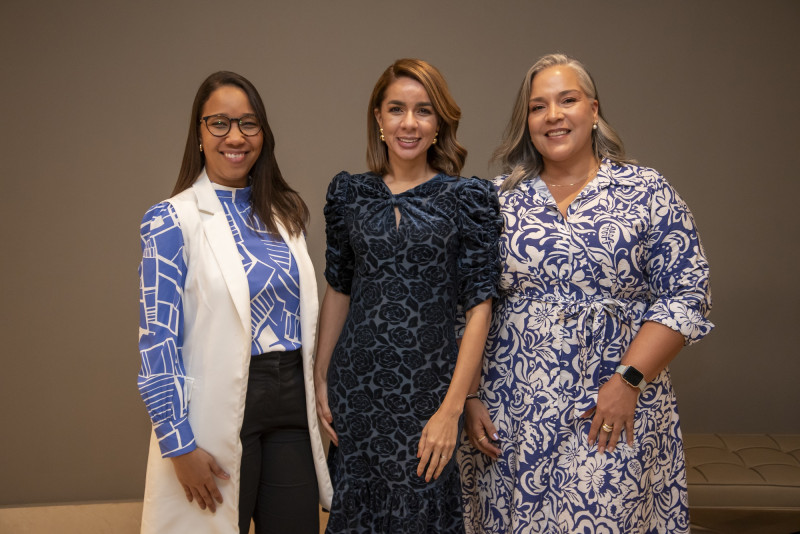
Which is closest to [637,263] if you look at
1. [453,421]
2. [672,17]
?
[453,421]

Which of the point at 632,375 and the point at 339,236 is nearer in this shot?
the point at 632,375

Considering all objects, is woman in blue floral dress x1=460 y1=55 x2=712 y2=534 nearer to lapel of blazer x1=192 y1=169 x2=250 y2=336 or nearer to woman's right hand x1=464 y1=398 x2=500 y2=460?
woman's right hand x1=464 y1=398 x2=500 y2=460

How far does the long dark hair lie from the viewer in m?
1.88

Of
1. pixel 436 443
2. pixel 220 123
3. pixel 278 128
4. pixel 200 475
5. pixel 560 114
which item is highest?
pixel 278 128

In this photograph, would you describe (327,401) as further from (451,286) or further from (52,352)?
(52,352)

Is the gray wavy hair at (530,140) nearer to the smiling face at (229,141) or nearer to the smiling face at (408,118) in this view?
the smiling face at (408,118)

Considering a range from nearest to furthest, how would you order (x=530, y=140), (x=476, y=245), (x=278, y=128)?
(x=476, y=245) < (x=530, y=140) < (x=278, y=128)

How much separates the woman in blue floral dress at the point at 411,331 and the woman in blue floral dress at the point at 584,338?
0.16 meters

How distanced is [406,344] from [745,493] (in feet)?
6.12

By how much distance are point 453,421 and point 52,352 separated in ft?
8.23

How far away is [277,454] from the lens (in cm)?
190

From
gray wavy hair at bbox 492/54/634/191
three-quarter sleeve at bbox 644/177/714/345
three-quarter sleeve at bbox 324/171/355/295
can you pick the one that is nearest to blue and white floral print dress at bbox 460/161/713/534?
three-quarter sleeve at bbox 644/177/714/345

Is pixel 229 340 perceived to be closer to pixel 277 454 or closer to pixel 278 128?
pixel 277 454

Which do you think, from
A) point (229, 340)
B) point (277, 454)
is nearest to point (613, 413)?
point (277, 454)
